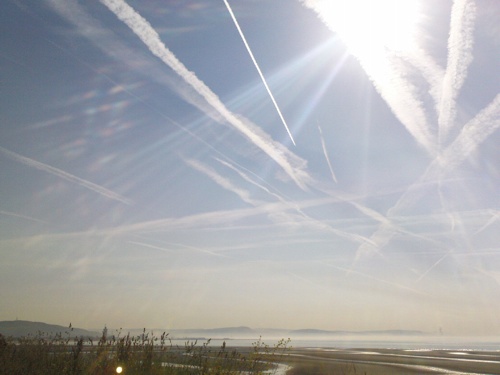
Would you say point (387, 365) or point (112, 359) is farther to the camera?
point (387, 365)

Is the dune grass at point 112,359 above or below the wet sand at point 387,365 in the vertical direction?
above

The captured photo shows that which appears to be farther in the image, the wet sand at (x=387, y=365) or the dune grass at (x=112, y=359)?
A: the wet sand at (x=387, y=365)

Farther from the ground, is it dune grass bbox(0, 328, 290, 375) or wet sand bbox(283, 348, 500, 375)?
dune grass bbox(0, 328, 290, 375)

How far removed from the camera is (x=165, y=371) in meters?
12.4

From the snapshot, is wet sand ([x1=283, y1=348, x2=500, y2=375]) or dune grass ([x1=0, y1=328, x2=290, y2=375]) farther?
wet sand ([x1=283, y1=348, x2=500, y2=375])

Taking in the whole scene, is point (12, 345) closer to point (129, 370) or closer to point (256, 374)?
point (129, 370)

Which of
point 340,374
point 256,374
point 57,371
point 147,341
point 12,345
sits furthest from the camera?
point 340,374

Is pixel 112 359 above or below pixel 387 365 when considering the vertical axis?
above

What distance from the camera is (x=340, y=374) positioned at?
1973cm

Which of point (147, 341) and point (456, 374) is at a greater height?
point (147, 341)

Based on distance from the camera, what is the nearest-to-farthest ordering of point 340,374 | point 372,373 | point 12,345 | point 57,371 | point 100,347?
point 57,371 < point 100,347 < point 12,345 < point 340,374 < point 372,373

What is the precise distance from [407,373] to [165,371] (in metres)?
15.7

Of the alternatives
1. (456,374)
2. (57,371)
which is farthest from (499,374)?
(57,371)

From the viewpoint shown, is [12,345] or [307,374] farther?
[307,374]
